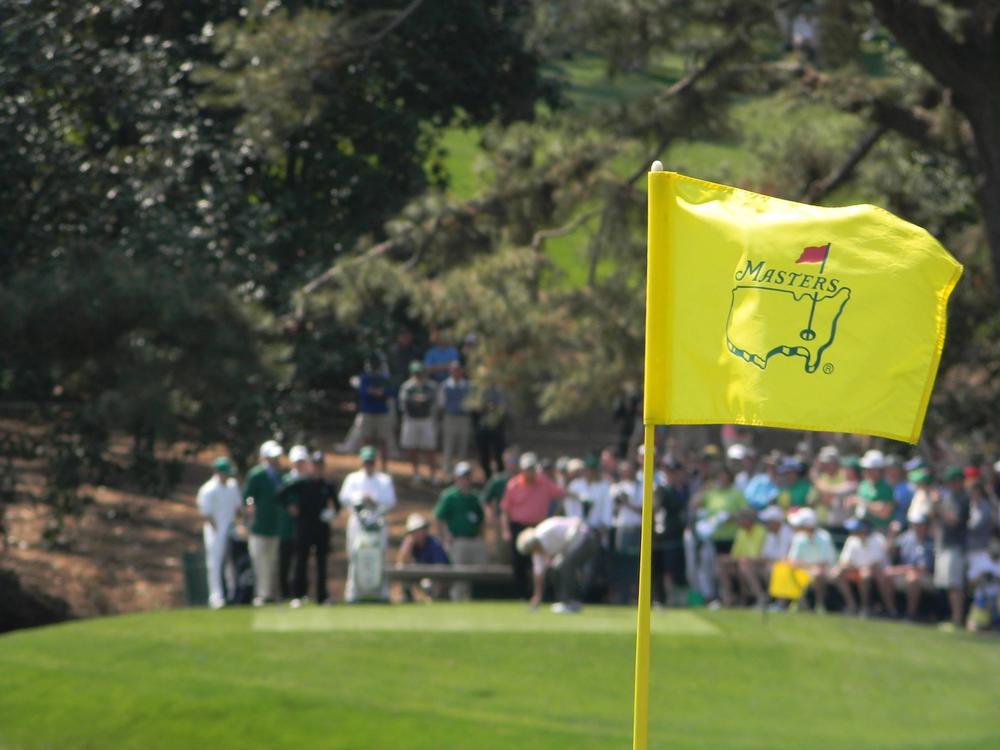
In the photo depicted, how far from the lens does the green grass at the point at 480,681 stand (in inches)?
483

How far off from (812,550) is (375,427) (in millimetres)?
7721

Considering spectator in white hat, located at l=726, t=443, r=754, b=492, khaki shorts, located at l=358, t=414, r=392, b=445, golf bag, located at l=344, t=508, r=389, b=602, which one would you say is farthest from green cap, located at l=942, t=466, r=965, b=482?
khaki shorts, located at l=358, t=414, r=392, b=445

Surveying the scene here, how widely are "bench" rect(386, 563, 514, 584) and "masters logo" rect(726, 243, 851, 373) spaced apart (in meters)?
10.7

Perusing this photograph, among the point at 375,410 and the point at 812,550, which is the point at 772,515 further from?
the point at 375,410

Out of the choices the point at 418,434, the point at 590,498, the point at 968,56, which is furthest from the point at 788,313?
the point at 418,434

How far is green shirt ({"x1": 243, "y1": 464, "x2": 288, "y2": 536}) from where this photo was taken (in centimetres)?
1639

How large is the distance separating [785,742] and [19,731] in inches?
217

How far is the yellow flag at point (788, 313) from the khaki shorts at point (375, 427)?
15.5 m

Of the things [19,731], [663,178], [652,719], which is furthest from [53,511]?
[663,178]

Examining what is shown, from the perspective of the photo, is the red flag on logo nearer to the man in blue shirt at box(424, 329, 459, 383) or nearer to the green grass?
the green grass

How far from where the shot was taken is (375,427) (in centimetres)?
2259

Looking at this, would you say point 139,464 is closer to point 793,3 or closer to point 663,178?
point 793,3

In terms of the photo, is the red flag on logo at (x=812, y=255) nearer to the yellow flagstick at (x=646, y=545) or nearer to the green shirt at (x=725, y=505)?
the yellow flagstick at (x=646, y=545)

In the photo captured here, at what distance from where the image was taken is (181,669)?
13.6 m
